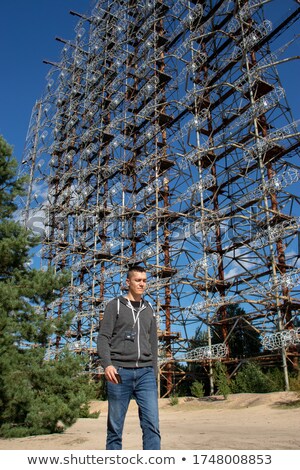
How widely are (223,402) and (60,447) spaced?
30.7 ft

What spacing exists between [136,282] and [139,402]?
2.84ft

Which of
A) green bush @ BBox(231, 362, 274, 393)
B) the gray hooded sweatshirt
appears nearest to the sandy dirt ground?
green bush @ BBox(231, 362, 274, 393)

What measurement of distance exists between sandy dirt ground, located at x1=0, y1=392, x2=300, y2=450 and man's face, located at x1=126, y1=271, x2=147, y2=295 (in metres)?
2.36

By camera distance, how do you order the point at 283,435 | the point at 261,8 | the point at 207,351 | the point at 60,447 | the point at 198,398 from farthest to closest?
the point at 261,8 < the point at 207,351 < the point at 198,398 < the point at 283,435 < the point at 60,447

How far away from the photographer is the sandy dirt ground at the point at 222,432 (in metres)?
5.22

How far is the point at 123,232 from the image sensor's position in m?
25.6

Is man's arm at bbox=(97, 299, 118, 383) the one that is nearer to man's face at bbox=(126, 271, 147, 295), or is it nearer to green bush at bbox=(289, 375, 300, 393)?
man's face at bbox=(126, 271, 147, 295)

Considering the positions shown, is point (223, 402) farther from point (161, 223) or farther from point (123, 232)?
point (123, 232)

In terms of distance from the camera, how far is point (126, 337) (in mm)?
3314

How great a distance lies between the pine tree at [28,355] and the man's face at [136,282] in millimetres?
3859

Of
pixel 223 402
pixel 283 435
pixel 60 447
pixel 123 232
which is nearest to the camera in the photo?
pixel 60 447

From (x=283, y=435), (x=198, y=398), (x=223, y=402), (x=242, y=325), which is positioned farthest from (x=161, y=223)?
(x=283, y=435)

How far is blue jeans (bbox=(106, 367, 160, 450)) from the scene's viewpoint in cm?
314

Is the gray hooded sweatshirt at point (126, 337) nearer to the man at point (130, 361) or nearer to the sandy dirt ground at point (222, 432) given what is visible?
the man at point (130, 361)
